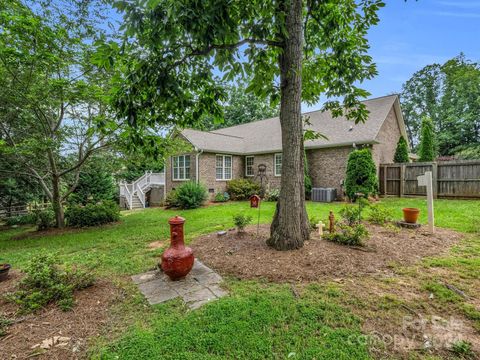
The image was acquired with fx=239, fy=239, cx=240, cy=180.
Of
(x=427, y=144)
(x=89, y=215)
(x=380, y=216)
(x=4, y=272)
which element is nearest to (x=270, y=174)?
(x=380, y=216)

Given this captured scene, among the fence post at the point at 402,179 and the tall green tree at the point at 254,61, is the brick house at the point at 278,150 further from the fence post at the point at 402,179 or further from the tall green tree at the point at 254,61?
the tall green tree at the point at 254,61

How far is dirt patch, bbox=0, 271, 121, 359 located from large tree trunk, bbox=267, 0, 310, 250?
117 inches

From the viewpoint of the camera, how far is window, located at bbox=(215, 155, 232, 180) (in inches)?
628

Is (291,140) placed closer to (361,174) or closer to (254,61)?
(254,61)

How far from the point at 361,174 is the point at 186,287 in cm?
1031

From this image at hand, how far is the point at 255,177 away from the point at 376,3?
41.8 feet

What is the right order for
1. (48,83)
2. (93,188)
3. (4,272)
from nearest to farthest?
(4,272) → (48,83) → (93,188)

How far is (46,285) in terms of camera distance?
10.4 feet

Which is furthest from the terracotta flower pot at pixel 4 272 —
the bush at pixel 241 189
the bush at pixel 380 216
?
the bush at pixel 241 189

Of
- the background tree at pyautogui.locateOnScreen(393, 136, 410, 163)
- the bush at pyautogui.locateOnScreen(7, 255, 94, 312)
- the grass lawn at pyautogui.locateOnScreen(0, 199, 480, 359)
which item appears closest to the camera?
the grass lawn at pyautogui.locateOnScreen(0, 199, 480, 359)

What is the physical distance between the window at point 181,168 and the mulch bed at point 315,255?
34.7 feet

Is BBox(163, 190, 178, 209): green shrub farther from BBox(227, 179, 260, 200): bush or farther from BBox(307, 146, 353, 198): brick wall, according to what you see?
BBox(307, 146, 353, 198): brick wall

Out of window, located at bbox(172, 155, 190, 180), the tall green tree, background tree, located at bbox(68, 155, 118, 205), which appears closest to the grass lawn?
the tall green tree

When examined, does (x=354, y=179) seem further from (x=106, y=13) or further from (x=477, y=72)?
(x=477, y=72)
